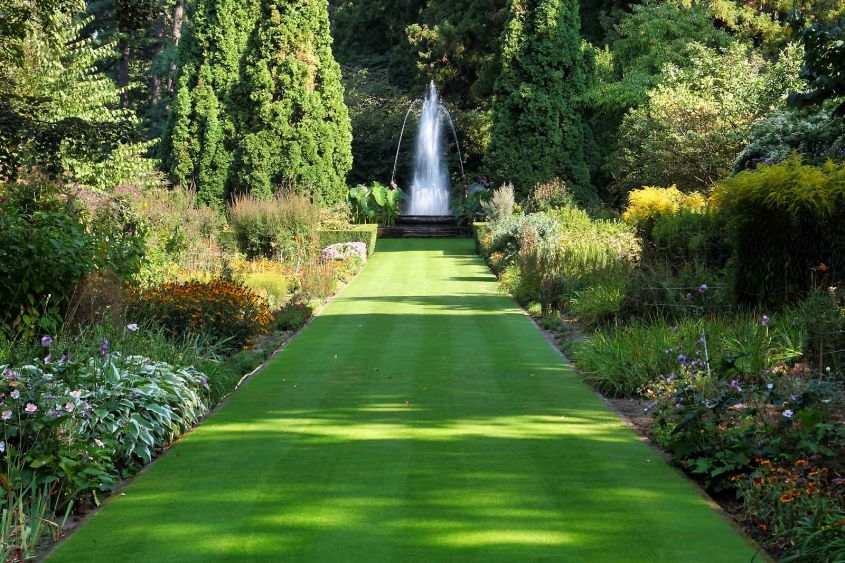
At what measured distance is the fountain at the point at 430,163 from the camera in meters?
Result: 37.4

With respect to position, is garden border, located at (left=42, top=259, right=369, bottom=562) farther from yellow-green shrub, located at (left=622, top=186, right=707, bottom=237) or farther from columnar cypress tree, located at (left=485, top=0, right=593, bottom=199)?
columnar cypress tree, located at (left=485, top=0, right=593, bottom=199)

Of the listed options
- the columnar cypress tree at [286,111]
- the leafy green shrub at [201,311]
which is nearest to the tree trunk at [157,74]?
the columnar cypress tree at [286,111]

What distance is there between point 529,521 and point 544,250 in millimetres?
12451

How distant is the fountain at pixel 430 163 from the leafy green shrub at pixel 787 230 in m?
26.4

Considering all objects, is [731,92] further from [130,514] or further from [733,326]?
[130,514]

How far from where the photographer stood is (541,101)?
30.3 meters

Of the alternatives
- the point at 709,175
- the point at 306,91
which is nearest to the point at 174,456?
the point at 709,175

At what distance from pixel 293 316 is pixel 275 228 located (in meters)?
8.41

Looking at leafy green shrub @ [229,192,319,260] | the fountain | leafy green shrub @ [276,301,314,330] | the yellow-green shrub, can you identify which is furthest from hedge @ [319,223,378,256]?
the fountain

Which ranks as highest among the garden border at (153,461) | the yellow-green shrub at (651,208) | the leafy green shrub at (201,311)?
the yellow-green shrub at (651,208)

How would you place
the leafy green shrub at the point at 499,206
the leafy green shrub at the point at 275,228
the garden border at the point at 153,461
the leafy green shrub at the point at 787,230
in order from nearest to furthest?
1. the garden border at the point at 153,461
2. the leafy green shrub at the point at 787,230
3. the leafy green shrub at the point at 275,228
4. the leafy green shrub at the point at 499,206

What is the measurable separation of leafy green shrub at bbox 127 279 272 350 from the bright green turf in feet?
3.18

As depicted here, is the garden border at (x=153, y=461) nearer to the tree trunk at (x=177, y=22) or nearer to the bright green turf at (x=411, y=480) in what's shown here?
the bright green turf at (x=411, y=480)

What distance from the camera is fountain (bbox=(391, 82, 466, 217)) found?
123 ft
